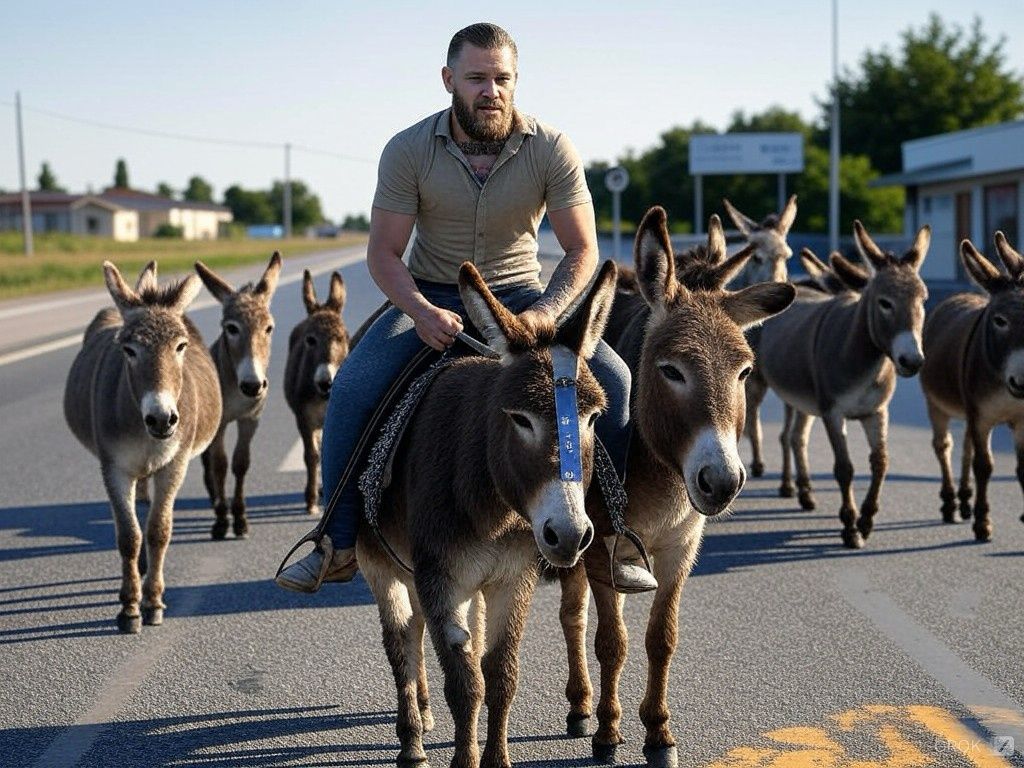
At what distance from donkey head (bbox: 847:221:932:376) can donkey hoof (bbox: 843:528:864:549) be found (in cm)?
107

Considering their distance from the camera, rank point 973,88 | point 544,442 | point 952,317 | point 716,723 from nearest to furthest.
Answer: point 544,442 → point 716,723 → point 952,317 → point 973,88

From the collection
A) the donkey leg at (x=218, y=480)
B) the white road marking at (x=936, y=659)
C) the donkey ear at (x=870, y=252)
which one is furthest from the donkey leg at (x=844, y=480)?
the donkey leg at (x=218, y=480)

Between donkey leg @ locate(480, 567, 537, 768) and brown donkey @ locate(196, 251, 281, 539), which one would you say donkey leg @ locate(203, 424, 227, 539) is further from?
donkey leg @ locate(480, 567, 537, 768)

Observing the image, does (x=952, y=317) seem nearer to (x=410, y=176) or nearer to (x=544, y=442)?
(x=410, y=176)

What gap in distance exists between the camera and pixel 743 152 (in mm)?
70438

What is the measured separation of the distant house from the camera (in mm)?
156125

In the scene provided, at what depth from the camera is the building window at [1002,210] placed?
4222 centimetres

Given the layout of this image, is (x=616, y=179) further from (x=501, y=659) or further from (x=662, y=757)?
(x=501, y=659)

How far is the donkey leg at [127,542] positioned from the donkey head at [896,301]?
4.81 metres

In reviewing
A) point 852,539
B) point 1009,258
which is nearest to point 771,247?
point 1009,258

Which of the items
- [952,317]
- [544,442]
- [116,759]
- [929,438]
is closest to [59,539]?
[116,759]

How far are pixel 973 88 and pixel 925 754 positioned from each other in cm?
7791

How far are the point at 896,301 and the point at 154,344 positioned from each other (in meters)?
4.76

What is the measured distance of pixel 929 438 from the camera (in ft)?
42.7
